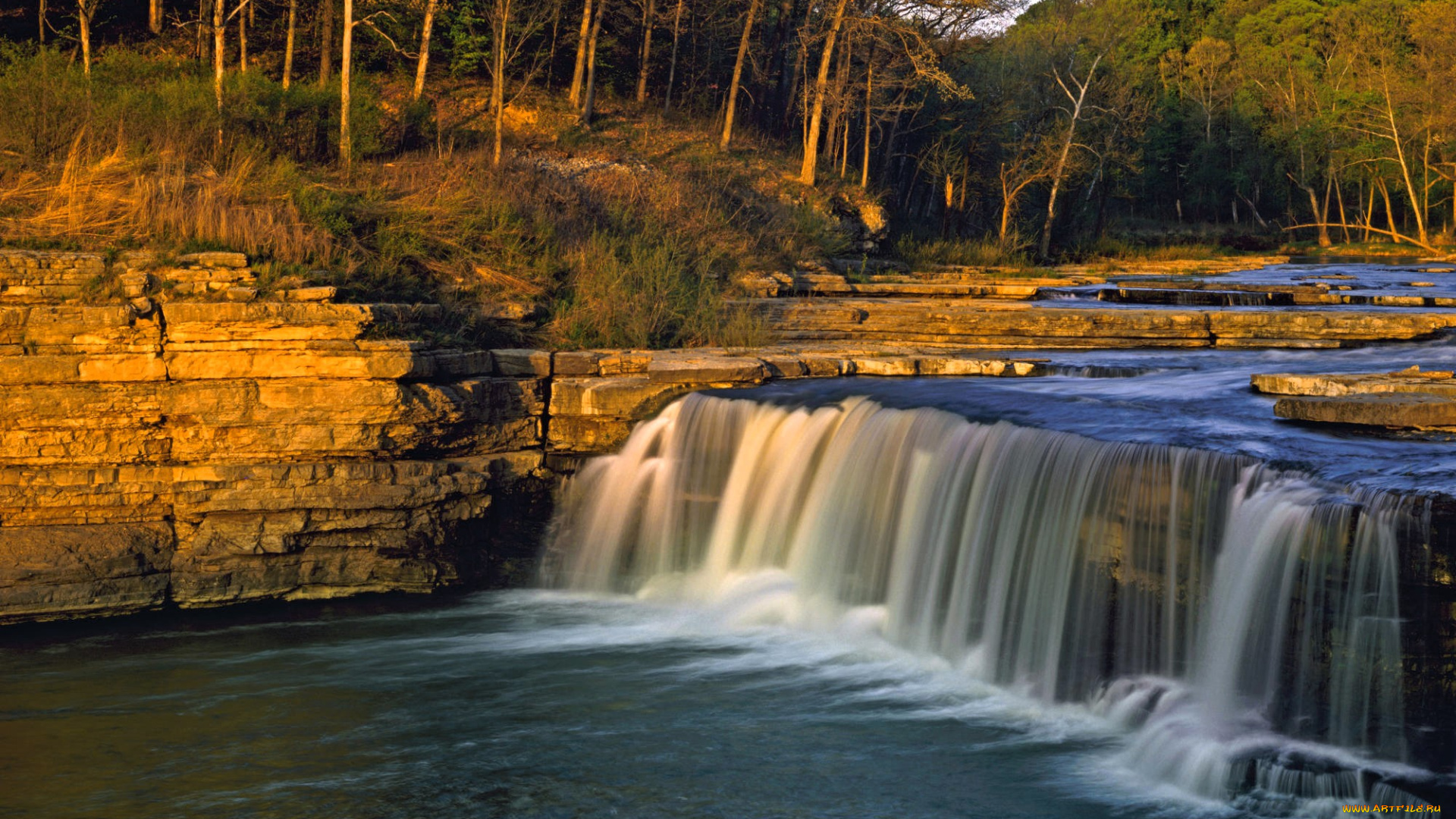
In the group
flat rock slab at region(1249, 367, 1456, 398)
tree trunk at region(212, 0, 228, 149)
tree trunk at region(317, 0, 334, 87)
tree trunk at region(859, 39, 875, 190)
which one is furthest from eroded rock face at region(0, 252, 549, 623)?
tree trunk at region(859, 39, 875, 190)

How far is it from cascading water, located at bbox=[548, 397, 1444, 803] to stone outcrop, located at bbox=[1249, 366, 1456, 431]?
5.09 feet

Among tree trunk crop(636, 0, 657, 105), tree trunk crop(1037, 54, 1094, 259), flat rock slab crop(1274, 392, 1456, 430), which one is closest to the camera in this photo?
flat rock slab crop(1274, 392, 1456, 430)

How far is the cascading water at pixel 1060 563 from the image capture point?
18.6 feet

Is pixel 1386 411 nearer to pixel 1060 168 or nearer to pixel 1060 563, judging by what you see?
pixel 1060 563

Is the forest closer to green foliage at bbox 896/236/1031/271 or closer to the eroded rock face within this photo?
green foliage at bbox 896/236/1031/271

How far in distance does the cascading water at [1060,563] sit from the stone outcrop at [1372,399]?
1.55 m

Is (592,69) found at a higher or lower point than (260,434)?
higher

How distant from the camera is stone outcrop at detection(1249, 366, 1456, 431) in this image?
742 cm

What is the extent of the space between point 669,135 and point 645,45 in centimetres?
347

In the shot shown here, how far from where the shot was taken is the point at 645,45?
3169cm

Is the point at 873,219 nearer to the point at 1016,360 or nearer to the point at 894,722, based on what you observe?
the point at 1016,360

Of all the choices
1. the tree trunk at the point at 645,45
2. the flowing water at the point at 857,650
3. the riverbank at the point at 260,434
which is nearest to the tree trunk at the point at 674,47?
the tree trunk at the point at 645,45

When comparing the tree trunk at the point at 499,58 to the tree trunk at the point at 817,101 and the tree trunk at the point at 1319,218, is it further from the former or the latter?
the tree trunk at the point at 1319,218

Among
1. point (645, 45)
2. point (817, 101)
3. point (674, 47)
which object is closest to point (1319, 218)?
point (817, 101)
